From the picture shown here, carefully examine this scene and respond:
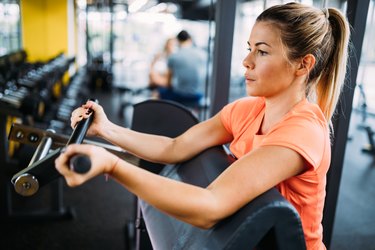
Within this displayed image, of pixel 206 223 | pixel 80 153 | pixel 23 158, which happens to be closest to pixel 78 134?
pixel 80 153

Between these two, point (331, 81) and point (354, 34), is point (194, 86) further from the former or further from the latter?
point (331, 81)

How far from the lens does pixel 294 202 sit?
91cm

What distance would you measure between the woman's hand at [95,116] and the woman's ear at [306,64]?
0.57m

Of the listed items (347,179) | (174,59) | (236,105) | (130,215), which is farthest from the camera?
(174,59)

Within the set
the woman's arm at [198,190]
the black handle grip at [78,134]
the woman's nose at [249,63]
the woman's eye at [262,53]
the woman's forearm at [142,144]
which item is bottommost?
the woman's forearm at [142,144]

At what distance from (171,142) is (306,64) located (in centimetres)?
49

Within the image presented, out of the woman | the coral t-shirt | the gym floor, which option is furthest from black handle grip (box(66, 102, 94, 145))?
the gym floor

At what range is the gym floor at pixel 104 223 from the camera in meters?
2.27

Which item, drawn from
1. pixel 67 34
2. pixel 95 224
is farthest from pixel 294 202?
pixel 67 34

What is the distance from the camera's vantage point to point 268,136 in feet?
2.88

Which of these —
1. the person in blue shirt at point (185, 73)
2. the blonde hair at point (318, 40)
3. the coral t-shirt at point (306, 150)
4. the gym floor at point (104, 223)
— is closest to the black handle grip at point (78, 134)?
the coral t-shirt at point (306, 150)

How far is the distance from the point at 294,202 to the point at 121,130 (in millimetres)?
568

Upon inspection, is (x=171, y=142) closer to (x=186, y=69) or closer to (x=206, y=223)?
(x=206, y=223)

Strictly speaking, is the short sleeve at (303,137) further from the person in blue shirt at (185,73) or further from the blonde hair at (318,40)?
the person in blue shirt at (185,73)
